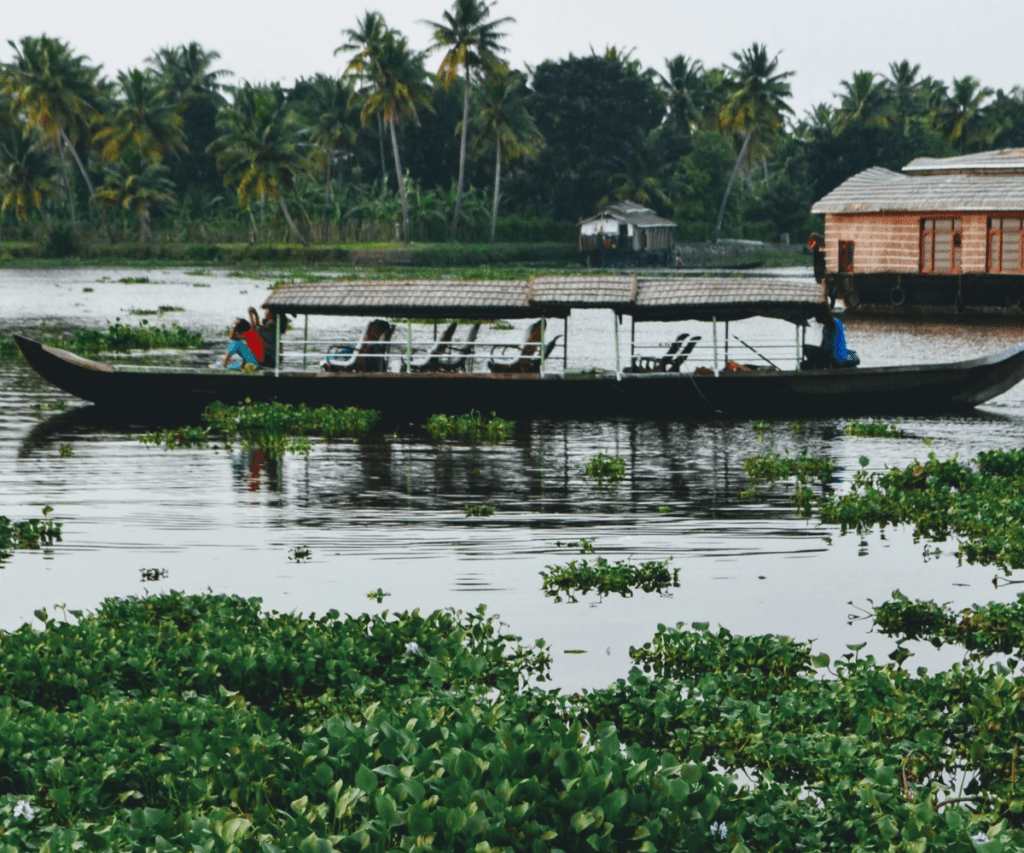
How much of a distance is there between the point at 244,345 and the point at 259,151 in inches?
2111

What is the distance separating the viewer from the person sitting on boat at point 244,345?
2038 centimetres

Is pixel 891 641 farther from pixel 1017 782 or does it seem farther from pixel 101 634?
pixel 101 634

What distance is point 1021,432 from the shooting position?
19.5 m

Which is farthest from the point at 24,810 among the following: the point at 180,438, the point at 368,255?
the point at 368,255

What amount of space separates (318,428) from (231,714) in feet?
42.4

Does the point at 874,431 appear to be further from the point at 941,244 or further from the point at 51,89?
the point at 51,89

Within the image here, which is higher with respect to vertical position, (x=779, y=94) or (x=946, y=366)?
(x=779, y=94)

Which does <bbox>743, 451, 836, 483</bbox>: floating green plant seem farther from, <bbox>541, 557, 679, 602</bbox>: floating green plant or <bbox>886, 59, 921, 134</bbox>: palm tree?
<bbox>886, 59, 921, 134</bbox>: palm tree

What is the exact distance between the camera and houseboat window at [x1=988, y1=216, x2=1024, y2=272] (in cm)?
4084

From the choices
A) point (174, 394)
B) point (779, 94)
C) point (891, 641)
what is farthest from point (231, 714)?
point (779, 94)

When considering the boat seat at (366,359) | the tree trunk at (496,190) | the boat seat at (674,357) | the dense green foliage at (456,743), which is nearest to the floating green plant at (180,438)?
the boat seat at (366,359)

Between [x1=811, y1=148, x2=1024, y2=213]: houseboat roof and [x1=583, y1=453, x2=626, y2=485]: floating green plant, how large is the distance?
1107 inches

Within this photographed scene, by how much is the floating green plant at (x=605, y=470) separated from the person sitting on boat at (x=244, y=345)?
6.59 m

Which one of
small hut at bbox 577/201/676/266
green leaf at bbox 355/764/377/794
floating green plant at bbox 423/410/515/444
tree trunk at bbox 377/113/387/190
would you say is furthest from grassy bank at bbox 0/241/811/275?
green leaf at bbox 355/764/377/794
